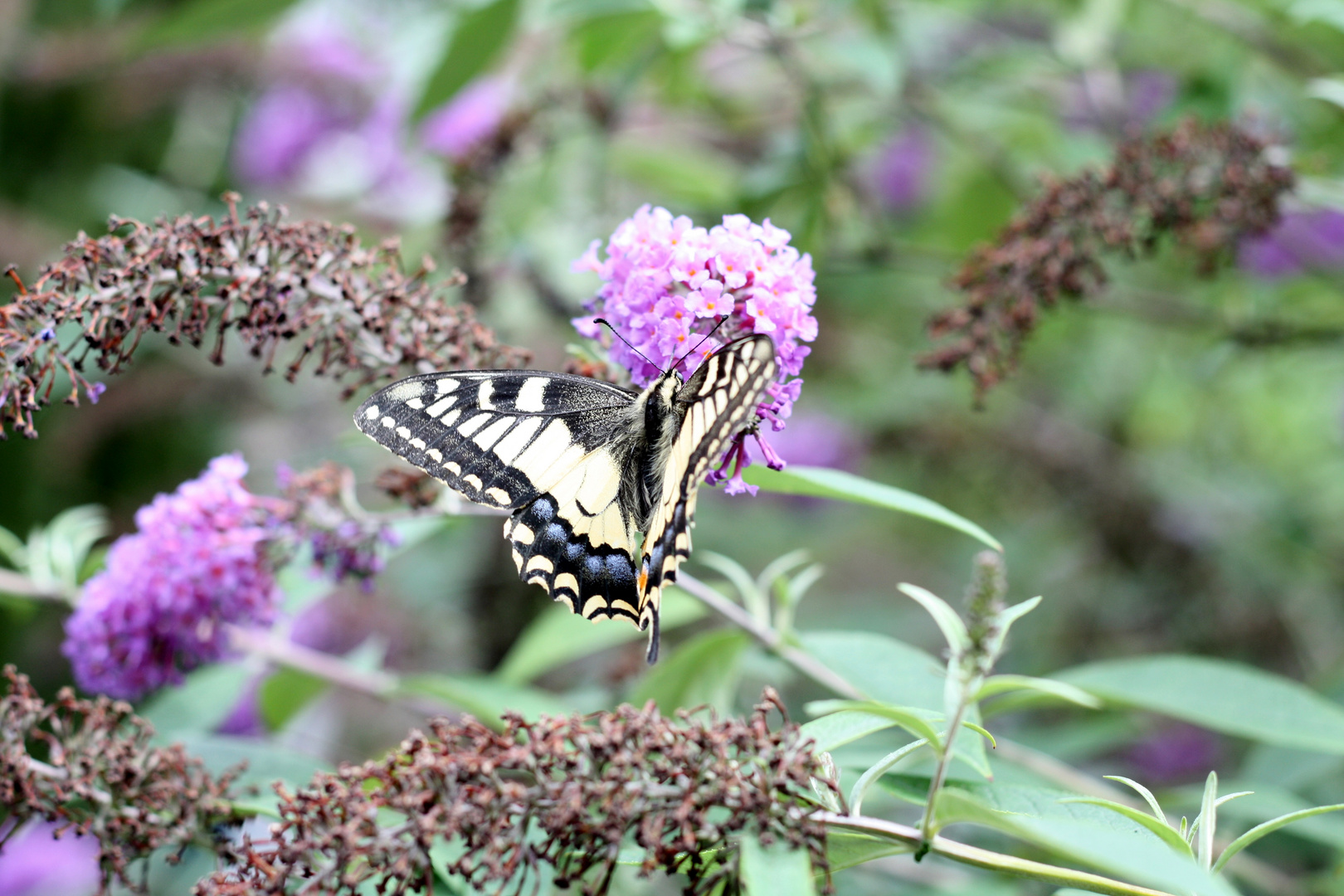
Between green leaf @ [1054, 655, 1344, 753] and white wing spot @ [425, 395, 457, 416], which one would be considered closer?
white wing spot @ [425, 395, 457, 416]

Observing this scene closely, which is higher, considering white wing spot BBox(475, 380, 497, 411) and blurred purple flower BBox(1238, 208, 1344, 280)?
blurred purple flower BBox(1238, 208, 1344, 280)

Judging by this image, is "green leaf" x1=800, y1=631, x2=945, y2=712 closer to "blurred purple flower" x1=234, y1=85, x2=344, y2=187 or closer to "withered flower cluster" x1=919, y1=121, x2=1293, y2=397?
"withered flower cluster" x1=919, y1=121, x2=1293, y2=397

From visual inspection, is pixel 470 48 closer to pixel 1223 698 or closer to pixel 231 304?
pixel 231 304

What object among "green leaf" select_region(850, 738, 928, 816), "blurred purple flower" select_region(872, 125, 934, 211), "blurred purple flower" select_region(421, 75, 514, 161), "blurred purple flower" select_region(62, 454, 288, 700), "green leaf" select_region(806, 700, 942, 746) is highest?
"blurred purple flower" select_region(872, 125, 934, 211)

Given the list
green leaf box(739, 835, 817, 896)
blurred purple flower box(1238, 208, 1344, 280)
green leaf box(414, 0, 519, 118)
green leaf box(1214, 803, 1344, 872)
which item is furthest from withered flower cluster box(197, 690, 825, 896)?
blurred purple flower box(1238, 208, 1344, 280)

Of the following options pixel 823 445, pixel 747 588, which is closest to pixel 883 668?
pixel 747 588

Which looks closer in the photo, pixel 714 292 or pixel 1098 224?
pixel 714 292

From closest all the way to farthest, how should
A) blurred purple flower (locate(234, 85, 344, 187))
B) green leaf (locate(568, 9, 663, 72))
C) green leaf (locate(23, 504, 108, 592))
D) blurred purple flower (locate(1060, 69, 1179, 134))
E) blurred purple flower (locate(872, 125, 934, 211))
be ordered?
green leaf (locate(23, 504, 108, 592))
green leaf (locate(568, 9, 663, 72))
blurred purple flower (locate(1060, 69, 1179, 134))
blurred purple flower (locate(872, 125, 934, 211))
blurred purple flower (locate(234, 85, 344, 187))
